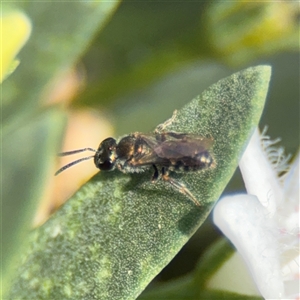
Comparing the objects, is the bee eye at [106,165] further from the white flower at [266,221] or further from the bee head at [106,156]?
the white flower at [266,221]

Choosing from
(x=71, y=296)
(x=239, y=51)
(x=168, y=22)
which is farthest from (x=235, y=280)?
(x=168, y=22)

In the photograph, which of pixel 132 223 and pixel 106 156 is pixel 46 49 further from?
pixel 132 223

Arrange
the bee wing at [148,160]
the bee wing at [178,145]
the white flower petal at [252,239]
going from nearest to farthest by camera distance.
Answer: the white flower petal at [252,239] → the bee wing at [178,145] → the bee wing at [148,160]

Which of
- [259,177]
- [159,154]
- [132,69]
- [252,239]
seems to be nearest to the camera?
[252,239]

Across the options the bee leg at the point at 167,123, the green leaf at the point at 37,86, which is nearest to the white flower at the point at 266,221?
the bee leg at the point at 167,123

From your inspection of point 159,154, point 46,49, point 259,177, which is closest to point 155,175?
point 159,154

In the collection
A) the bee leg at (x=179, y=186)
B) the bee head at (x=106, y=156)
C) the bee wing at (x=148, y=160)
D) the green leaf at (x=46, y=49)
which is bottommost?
the bee wing at (x=148, y=160)

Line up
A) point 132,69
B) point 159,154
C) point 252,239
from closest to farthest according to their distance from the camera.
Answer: point 252,239 < point 159,154 < point 132,69
